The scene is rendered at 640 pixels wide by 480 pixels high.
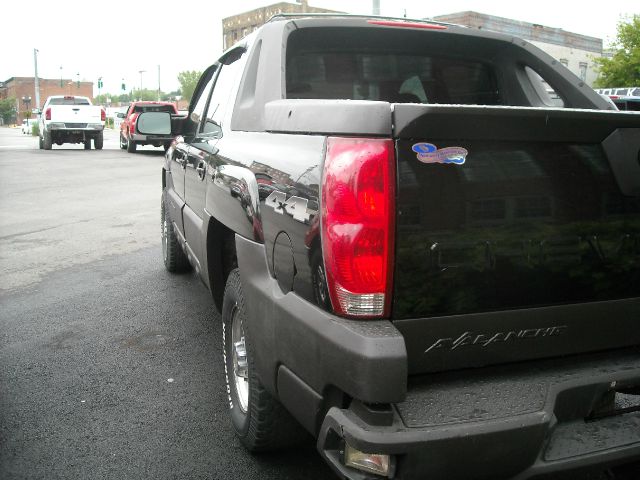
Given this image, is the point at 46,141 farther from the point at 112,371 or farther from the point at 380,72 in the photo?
the point at 380,72

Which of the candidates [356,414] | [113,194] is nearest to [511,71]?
[356,414]

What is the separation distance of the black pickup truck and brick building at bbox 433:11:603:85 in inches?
1585

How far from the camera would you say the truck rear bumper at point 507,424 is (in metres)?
1.83

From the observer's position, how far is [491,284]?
2045 mm

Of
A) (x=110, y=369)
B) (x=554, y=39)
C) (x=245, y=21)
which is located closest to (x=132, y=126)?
(x=110, y=369)

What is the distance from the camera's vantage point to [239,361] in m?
3.01

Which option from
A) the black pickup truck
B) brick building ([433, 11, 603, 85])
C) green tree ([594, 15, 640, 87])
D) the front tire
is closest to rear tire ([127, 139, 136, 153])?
the front tire

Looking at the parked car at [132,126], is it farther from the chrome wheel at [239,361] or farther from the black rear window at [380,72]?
the chrome wheel at [239,361]

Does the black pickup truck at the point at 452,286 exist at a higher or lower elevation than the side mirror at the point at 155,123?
lower

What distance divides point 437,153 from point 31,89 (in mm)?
140361

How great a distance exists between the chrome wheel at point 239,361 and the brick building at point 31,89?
125 metres

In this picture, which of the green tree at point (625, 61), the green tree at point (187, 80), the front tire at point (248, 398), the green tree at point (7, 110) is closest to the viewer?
the front tire at point (248, 398)

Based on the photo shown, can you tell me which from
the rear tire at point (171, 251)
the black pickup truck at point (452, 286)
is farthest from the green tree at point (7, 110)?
the black pickup truck at point (452, 286)

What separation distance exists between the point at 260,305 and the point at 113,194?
425 inches
